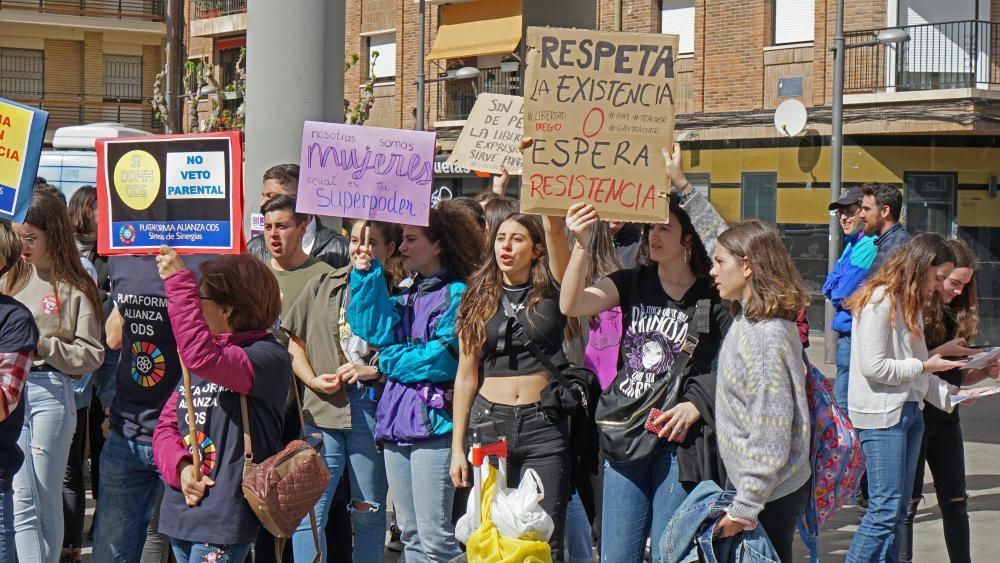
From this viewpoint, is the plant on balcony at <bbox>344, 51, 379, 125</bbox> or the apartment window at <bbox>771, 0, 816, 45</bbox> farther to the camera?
the plant on balcony at <bbox>344, 51, 379, 125</bbox>

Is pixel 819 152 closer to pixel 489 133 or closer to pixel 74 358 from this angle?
pixel 489 133

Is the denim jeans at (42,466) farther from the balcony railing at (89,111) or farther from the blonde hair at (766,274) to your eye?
the balcony railing at (89,111)

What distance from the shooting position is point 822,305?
23.4 metres

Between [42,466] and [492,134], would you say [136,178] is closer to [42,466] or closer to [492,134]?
[42,466]

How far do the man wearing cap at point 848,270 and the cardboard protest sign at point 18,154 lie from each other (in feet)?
17.9

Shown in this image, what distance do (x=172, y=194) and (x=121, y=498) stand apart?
1.28 meters

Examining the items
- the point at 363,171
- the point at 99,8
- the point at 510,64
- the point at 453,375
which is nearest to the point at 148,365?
the point at 453,375

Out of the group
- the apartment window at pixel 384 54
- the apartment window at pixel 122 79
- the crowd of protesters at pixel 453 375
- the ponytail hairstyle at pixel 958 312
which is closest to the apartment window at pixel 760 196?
the apartment window at pixel 384 54

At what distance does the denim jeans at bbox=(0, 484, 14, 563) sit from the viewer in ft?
15.9

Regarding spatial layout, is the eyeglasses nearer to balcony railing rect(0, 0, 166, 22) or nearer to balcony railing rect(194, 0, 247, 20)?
balcony railing rect(194, 0, 247, 20)

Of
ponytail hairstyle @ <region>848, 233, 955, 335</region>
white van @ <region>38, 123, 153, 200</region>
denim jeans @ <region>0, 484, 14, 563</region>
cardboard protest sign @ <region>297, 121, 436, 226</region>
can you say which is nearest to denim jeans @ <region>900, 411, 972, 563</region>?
ponytail hairstyle @ <region>848, 233, 955, 335</region>

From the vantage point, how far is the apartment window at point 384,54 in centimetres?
3347

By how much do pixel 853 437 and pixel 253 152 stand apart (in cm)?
434

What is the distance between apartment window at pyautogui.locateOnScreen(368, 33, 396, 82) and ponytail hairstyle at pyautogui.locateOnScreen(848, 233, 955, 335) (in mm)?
27991
